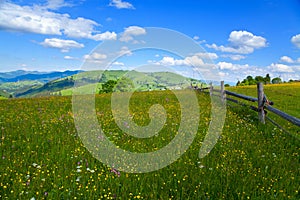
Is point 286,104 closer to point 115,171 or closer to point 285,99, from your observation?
point 285,99

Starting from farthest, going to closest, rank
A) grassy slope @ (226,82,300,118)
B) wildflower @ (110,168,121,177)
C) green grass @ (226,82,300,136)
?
grassy slope @ (226,82,300,118)
green grass @ (226,82,300,136)
wildflower @ (110,168,121,177)

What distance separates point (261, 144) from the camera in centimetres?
829

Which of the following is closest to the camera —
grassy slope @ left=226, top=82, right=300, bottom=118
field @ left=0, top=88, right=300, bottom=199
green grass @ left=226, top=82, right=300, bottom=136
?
field @ left=0, top=88, right=300, bottom=199

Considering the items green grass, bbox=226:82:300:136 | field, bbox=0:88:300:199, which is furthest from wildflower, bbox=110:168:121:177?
green grass, bbox=226:82:300:136

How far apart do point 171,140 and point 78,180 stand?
3910 millimetres

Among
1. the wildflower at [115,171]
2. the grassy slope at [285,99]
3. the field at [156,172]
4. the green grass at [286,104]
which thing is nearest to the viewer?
the field at [156,172]

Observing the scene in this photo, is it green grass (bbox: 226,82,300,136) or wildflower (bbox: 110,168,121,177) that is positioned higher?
green grass (bbox: 226,82,300,136)

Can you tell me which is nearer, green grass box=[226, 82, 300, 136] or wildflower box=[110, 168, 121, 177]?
wildflower box=[110, 168, 121, 177]

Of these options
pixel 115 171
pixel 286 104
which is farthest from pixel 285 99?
pixel 115 171

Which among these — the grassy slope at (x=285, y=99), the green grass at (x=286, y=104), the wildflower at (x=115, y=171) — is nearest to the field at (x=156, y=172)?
the wildflower at (x=115, y=171)

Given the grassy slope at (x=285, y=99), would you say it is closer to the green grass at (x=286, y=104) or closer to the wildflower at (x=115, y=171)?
the green grass at (x=286, y=104)

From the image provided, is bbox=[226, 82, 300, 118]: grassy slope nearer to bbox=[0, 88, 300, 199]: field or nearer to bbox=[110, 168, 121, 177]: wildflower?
bbox=[0, 88, 300, 199]: field

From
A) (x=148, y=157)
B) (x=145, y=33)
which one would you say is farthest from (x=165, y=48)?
(x=148, y=157)

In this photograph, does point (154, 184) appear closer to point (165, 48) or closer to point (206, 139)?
point (206, 139)
